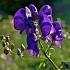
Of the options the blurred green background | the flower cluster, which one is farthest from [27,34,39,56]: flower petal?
the blurred green background

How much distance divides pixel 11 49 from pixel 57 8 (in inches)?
339

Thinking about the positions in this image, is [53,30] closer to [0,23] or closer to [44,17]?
[44,17]

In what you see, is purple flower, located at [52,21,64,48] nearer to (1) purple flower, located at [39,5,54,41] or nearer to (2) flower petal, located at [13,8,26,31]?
(1) purple flower, located at [39,5,54,41]

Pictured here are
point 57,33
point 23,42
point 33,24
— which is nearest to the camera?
point 33,24

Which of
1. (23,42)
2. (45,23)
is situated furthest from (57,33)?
(23,42)

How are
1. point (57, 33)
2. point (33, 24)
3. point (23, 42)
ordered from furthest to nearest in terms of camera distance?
point (23, 42) → point (57, 33) → point (33, 24)

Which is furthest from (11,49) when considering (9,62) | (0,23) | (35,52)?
(0,23)

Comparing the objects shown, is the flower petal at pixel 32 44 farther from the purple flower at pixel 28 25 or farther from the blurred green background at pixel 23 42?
the blurred green background at pixel 23 42

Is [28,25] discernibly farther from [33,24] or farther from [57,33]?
[57,33]

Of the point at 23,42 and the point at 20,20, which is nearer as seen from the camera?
the point at 20,20

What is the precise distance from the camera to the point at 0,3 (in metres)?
10.5

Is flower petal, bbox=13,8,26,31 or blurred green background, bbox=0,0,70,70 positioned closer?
flower petal, bbox=13,8,26,31

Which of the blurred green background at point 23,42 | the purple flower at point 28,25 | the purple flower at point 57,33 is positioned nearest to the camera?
the purple flower at point 28,25

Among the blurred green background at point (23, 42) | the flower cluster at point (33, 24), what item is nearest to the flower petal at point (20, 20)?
the flower cluster at point (33, 24)
